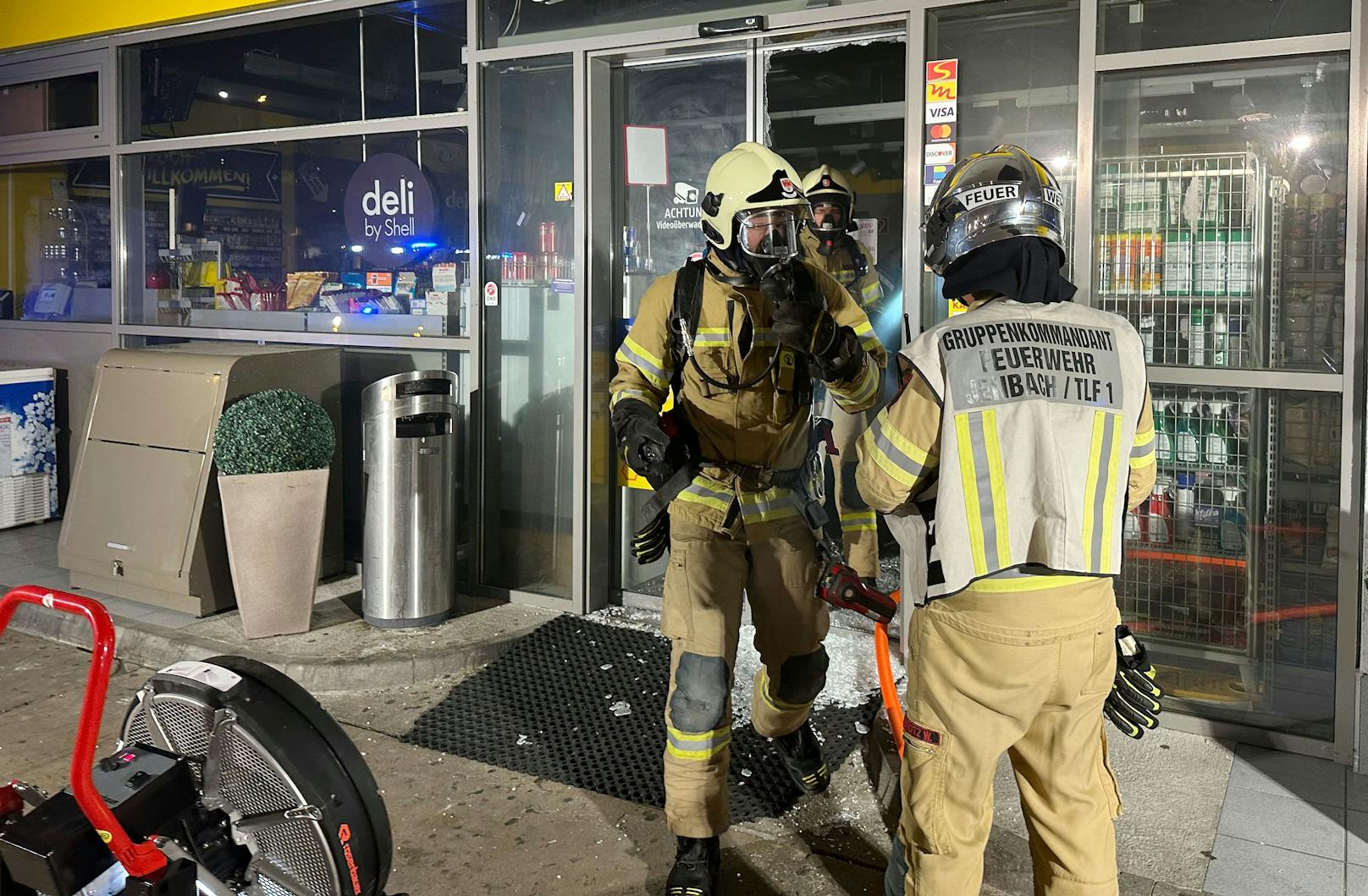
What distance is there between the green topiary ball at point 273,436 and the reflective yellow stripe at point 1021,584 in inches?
157

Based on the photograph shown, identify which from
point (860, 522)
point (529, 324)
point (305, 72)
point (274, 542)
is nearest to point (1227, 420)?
point (860, 522)

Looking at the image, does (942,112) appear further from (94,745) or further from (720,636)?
(94,745)

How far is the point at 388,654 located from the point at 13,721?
1.56 meters

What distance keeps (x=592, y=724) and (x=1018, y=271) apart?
114 inches

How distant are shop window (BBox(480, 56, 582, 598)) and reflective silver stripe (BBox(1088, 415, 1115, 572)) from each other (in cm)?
388

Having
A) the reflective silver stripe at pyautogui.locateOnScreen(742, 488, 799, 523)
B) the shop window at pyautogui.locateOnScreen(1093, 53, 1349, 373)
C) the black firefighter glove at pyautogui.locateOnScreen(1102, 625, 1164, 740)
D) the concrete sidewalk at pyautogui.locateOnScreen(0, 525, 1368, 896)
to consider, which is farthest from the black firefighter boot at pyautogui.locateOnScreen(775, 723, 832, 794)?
the shop window at pyautogui.locateOnScreen(1093, 53, 1349, 373)

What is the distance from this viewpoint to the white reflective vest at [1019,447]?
248 centimetres

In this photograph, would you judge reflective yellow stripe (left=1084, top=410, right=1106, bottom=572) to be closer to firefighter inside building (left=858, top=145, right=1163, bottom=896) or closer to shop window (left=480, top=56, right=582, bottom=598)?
firefighter inside building (left=858, top=145, right=1163, bottom=896)

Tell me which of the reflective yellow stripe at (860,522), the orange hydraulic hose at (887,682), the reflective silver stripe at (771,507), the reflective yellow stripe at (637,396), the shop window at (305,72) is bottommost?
the orange hydraulic hose at (887,682)

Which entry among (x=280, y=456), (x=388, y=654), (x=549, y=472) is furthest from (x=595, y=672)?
(x=280, y=456)

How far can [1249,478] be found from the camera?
4598mm

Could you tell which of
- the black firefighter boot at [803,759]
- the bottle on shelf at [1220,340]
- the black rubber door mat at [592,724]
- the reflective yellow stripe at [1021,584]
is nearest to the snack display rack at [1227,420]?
the bottle on shelf at [1220,340]

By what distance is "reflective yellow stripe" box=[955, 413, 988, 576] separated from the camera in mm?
2496

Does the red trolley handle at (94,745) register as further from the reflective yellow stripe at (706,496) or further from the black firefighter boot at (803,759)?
the black firefighter boot at (803,759)
